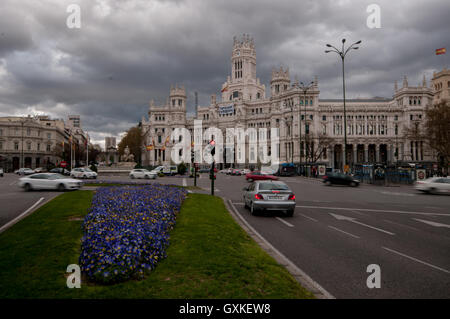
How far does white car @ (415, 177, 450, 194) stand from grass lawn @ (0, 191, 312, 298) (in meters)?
23.5

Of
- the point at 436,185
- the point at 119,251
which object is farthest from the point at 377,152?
the point at 119,251

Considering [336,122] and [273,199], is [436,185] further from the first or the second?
[336,122]

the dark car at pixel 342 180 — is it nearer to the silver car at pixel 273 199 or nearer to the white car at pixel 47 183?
the silver car at pixel 273 199

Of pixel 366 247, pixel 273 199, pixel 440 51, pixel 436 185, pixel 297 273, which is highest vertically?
pixel 440 51

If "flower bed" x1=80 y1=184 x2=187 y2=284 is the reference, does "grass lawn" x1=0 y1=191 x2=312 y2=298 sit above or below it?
below

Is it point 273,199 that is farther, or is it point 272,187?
point 272,187

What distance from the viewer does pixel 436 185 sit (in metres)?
25.3

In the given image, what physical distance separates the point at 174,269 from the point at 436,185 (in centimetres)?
2718

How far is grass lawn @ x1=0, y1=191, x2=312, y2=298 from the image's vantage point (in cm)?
466

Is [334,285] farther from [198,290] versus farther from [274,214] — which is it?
[274,214]

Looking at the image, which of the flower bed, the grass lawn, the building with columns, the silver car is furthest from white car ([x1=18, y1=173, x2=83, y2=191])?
the building with columns

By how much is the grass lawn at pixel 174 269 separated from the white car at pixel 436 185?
23540 millimetres

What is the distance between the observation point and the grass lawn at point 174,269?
4660 millimetres

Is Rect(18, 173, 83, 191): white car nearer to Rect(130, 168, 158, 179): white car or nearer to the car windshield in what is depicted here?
the car windshield
